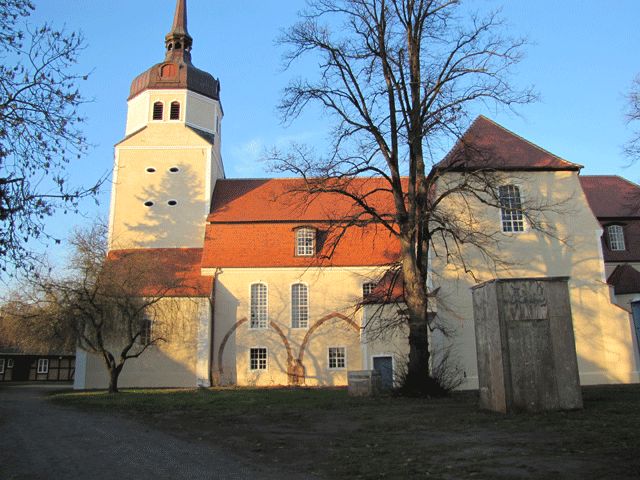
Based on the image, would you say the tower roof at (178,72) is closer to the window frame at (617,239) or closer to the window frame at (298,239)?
the window frame at (298,239)

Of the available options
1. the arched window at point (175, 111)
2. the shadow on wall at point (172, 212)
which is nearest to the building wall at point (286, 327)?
the shadow on wall at point (172, 212)

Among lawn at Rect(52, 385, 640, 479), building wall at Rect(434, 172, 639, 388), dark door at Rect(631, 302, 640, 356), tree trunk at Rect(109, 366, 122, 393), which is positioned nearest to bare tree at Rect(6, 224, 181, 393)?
tree trunk at Rect(109, 366, 122, 393)

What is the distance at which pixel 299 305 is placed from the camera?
30.5 meters

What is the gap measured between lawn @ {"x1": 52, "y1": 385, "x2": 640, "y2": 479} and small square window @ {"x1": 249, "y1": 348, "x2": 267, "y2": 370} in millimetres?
13199

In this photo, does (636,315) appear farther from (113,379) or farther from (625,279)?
(113,379)

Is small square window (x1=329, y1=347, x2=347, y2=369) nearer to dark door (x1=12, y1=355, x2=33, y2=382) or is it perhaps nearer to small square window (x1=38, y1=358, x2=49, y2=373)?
small square window (x1=38, y1=358, x2=49, y2=373)

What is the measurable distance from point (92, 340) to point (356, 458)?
68.0 ft

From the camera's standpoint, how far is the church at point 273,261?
2425 centimetres

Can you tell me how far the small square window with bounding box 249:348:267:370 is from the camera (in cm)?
2942

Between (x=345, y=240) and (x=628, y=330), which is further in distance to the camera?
(x=345, y=240)

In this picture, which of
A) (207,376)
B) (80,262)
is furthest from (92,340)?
(207,376)

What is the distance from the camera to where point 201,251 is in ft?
104

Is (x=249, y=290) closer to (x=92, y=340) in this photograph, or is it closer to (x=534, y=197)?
(x=92, y=340)

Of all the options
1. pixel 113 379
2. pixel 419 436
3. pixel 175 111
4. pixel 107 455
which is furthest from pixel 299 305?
pixel 107 455
